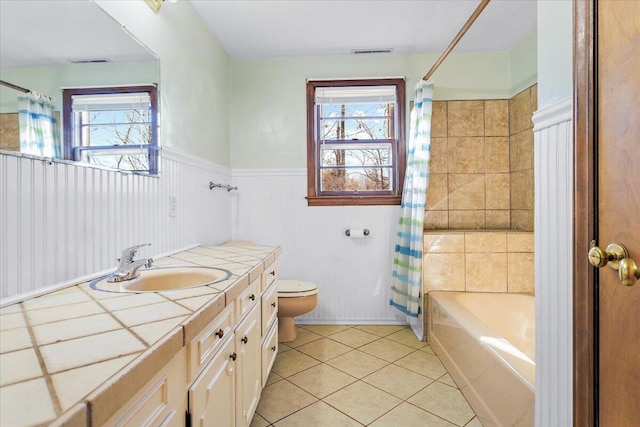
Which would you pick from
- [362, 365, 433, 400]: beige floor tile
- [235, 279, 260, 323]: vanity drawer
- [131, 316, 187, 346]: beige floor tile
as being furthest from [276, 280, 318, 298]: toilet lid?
[131, 316, 187, 346]: beige floor tile

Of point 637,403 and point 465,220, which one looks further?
point 465,220

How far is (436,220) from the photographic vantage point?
3000mm

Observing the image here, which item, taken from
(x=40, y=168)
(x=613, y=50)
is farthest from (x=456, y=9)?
(x=40, y=168)

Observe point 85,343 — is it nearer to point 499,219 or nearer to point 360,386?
point 360,386

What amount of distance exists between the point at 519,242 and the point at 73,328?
2801 millimetres

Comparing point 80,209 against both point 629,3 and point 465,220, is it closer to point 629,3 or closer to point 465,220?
point 629,3

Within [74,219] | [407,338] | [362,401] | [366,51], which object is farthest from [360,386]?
[366,51]

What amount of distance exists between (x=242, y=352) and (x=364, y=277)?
1801 millimetres

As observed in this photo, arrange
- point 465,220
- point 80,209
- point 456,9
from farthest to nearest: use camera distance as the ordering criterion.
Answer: point 465,220 → point 456,9 → point 80,209

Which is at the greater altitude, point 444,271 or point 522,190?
point 522,190

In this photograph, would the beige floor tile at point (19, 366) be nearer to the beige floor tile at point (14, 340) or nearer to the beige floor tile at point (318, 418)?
the beige floor tile at point (14, 340)

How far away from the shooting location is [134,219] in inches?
63.6

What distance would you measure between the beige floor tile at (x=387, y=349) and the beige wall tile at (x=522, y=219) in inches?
51.4

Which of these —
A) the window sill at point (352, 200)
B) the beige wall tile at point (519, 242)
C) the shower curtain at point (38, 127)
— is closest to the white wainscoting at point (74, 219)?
the shower curtain at point (38, 127)
